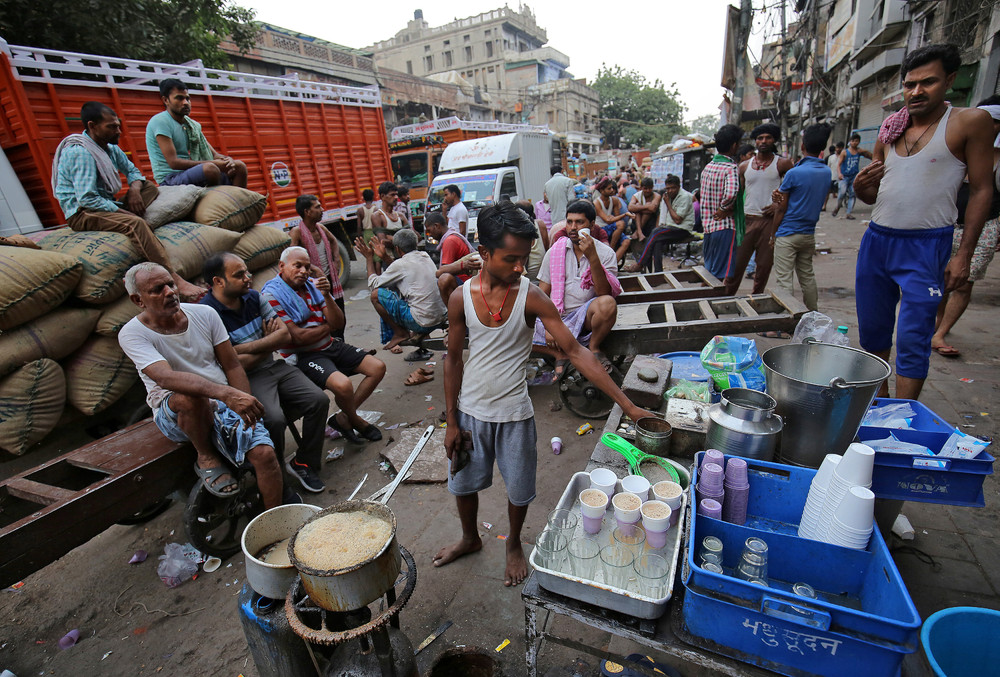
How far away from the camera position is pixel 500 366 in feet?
7.52

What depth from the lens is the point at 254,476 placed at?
315 centimetres

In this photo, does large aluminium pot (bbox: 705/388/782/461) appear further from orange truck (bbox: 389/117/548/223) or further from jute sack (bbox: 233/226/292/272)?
orange truck (bbox: 389/117/548/223)

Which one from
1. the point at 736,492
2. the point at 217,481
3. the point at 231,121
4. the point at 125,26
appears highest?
the point at 125,26

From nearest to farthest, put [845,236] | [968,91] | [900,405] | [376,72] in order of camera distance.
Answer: [900,405] → [968,91] → [845,236] → [376,72]

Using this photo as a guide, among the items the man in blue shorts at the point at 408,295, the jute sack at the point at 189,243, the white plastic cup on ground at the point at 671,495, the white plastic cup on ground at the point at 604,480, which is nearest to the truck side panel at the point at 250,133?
the jute sack at the point at 189,243

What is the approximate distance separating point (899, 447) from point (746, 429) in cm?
61

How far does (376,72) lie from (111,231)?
77.6 ft

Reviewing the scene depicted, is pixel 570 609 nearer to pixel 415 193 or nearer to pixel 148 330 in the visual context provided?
pixel 148 330

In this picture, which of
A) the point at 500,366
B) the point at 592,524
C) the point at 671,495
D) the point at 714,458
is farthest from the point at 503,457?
the point at 714,458

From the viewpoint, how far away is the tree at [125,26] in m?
7.02

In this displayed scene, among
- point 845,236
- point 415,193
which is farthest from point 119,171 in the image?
point 845,236

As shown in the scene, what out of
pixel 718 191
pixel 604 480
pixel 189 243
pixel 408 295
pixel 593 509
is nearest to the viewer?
pixel 593 509

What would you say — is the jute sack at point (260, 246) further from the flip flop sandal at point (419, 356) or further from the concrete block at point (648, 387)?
the concrete block at point (648, 387)

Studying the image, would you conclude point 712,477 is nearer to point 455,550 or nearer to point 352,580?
point 352,580
